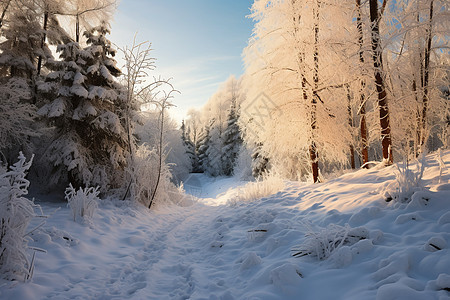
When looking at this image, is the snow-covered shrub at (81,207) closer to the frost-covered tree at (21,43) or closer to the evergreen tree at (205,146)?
the frost-covered tree at (21,43)

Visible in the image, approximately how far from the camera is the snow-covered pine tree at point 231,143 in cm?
3206

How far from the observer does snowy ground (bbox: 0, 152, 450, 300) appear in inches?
87.2

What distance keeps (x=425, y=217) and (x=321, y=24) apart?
23.9 feet

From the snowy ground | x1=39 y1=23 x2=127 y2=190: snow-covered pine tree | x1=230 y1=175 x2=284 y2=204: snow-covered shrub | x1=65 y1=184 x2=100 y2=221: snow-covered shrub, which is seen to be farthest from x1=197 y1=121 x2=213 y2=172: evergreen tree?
the snowy ground

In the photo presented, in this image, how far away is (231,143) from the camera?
33.6 meters

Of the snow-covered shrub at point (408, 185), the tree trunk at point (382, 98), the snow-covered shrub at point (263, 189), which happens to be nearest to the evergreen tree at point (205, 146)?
the snow-covered shrub at point (263, 189)

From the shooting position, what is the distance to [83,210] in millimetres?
5383

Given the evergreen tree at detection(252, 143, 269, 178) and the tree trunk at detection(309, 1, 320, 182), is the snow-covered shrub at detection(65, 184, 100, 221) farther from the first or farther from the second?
the evergreen tree at detection(252, 143, 269, 178)

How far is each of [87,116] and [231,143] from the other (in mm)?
26145

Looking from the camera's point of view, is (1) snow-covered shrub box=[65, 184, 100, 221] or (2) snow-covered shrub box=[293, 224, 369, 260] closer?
(2) snow-covered shrub box=[293, 224, 369, 260]

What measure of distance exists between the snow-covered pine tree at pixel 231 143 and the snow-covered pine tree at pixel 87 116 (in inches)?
930

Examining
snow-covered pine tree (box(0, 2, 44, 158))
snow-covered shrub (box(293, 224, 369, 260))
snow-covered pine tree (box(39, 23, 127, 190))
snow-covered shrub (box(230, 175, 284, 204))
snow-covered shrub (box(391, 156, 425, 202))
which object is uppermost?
snow-covered pine tree (box(0, 2, 44, 158))

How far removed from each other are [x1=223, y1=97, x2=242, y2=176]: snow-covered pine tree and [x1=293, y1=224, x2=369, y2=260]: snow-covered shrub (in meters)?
28.6

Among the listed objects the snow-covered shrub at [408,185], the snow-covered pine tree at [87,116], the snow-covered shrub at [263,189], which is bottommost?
the snow-covered shrub at [263,189]
